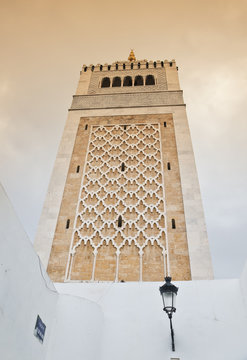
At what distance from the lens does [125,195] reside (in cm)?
557

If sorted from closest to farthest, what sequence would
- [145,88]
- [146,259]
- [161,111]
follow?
[146,259] → [161,111] → [145,88]

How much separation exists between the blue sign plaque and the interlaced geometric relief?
238cm

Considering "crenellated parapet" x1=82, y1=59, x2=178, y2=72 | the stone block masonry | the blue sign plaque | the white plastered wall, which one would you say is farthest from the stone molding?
the blue sign plaque

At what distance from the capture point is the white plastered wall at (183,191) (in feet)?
15.5

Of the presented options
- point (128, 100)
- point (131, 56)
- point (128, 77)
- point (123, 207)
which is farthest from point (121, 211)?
point (131, 56)

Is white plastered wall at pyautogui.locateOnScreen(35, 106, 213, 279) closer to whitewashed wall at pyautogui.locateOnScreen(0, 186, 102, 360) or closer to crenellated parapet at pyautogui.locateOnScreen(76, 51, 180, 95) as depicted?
crenellated parapet at pyautogui.locateOnScreen(76, 51, 180, 95)

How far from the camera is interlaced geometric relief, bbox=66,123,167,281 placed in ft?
15.5

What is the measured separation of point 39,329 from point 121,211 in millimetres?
3252

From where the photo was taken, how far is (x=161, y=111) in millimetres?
7141

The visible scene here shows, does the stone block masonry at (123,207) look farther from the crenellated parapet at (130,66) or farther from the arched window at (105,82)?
the crenellated parapet at (130,66)

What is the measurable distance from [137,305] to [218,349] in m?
0.76

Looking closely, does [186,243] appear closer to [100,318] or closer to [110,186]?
[110,186]

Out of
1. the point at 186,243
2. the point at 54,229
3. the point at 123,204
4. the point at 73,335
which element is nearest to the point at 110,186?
the point at 123,204

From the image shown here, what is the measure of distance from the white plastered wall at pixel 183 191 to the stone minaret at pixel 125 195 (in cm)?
2
